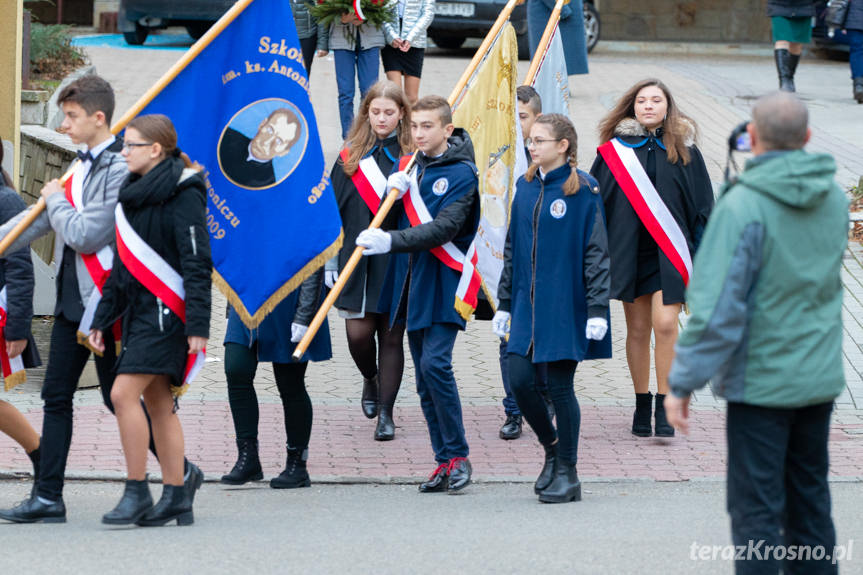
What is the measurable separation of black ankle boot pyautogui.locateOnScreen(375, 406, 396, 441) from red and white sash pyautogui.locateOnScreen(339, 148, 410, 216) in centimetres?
115

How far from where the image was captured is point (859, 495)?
630 centimetres

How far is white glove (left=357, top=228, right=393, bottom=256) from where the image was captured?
624 centimetres

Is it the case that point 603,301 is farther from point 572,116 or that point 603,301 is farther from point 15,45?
point 572,116

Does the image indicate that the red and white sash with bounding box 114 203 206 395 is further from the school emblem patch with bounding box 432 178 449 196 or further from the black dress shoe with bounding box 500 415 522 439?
the black dress shoe with bounding box 500 415 522 439

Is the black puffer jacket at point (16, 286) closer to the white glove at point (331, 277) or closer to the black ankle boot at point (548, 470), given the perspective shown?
the white glove at point (331, 277)

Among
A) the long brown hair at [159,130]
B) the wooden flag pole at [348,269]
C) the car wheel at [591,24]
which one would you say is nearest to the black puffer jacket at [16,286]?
the long brown hair at [159,130]

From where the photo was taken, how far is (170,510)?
223 inches

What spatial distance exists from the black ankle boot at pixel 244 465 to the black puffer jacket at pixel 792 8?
31.9 ft

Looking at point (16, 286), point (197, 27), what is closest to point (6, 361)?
point (16, 286)

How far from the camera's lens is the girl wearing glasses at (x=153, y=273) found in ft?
17.8

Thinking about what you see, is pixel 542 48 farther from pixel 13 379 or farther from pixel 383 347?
A: pixel 13 379

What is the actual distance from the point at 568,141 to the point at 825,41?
50.8ft

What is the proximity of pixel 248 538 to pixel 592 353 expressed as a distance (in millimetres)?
1866

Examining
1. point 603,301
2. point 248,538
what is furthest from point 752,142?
point 248,538
